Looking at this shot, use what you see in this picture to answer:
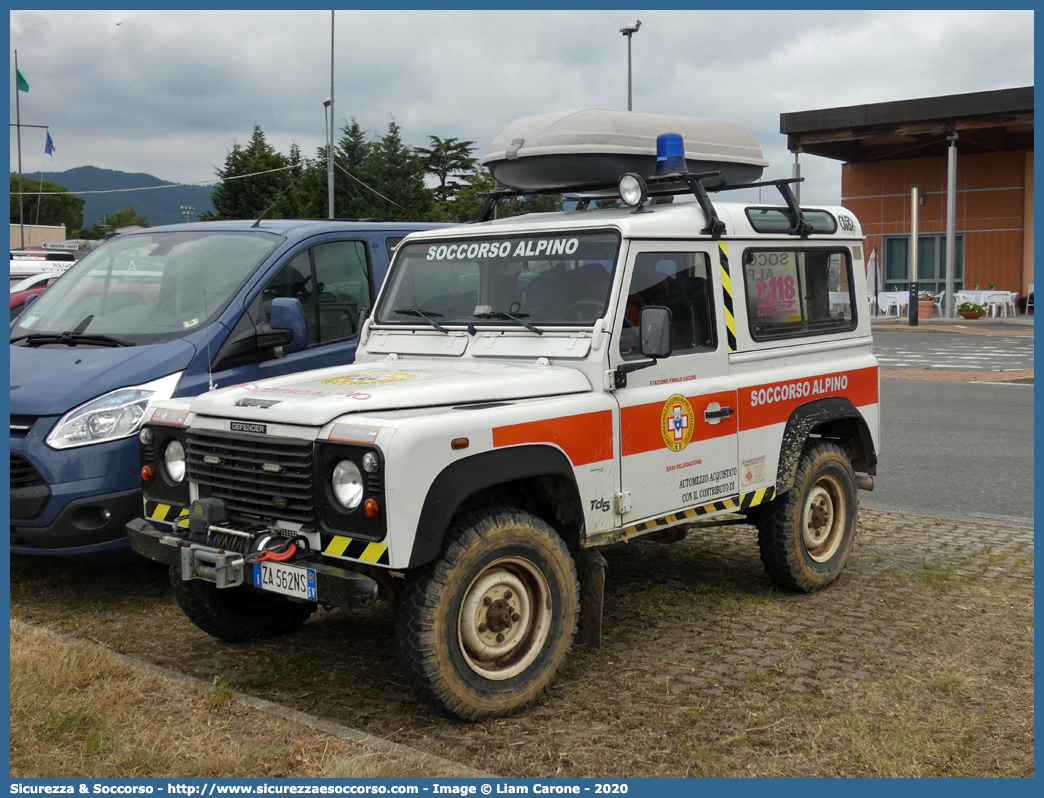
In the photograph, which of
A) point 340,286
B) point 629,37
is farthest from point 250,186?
point 340,286

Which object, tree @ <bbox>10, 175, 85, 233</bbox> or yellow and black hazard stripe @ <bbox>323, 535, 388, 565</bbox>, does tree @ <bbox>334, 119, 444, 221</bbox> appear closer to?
yellow and black hazard stripe @ <bbox>323, 535, 388, 565</bbox>

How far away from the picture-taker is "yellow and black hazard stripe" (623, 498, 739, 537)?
5.10 metres

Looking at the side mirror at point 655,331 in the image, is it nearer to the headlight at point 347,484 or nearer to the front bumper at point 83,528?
the headlight at point 347,484

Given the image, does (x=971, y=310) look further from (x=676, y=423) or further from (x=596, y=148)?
(x=676, y=423)

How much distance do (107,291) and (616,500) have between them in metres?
4.02

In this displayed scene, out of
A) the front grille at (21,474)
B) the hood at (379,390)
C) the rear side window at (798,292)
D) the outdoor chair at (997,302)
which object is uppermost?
the outdoor chair at (997,302)

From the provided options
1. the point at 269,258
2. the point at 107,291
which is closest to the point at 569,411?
the point at 269,258

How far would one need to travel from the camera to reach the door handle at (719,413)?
17.9 ft

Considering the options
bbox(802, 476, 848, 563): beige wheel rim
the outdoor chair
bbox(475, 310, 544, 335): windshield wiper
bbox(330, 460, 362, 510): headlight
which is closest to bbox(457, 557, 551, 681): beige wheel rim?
bbox(330, 460, 362, 510): headlight

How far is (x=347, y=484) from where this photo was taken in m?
4.11

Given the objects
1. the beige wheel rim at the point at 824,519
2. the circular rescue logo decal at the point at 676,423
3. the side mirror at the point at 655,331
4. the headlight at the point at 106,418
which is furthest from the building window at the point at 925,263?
the headlight at the point at 106,418

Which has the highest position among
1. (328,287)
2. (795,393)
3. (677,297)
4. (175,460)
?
(328,287)

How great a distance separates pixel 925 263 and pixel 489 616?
1521 inches

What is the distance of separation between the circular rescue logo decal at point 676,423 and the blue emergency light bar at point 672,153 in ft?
4.25
